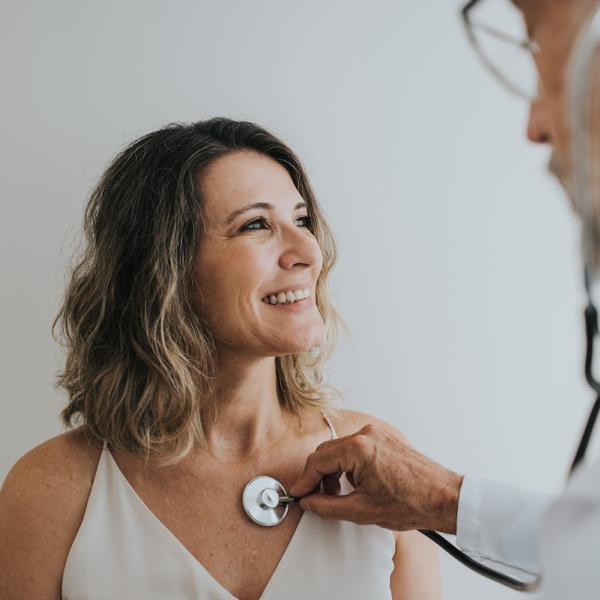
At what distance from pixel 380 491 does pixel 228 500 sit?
315 mm

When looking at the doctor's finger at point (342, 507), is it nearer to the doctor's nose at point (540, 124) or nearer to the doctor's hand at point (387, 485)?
the doctor's hand at point (387, 485)

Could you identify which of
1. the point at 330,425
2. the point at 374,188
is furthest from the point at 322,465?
the point at 374,188

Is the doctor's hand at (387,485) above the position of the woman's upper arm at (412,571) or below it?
A: above

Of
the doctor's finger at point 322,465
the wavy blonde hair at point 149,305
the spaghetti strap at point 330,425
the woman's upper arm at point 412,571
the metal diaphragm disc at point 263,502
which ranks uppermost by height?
the wavy blonde hair at point 149,305

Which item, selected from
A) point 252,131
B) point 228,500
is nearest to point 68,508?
point 228,500

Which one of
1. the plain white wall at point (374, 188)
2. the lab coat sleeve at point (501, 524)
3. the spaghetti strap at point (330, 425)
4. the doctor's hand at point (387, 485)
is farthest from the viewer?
the plain white wall at point (374, 188)

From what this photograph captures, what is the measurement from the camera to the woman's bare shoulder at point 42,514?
153cm

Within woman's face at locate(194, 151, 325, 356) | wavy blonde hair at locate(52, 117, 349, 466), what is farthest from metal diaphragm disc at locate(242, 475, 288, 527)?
→ woman's face at locate(194, 151, 325, 356)

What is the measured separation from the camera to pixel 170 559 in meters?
1.58

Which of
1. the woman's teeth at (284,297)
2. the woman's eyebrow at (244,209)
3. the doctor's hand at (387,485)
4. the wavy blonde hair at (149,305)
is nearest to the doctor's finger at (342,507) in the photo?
the doctor's hand at (387,485)

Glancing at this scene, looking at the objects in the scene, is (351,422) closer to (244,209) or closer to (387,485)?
(387,485)

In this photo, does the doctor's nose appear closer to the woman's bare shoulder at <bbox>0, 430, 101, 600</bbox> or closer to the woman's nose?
the woman's nose

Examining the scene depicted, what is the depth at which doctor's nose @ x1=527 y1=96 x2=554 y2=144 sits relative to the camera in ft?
3.14

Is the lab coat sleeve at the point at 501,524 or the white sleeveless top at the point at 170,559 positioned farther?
the white sleeveless top at the point at 170,559
